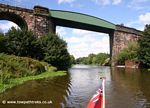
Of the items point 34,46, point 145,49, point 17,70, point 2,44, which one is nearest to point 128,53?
point 145,49

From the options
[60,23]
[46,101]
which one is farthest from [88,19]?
[46,101]

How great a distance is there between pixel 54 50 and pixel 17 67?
20353 mm

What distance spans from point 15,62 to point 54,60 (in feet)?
63.1

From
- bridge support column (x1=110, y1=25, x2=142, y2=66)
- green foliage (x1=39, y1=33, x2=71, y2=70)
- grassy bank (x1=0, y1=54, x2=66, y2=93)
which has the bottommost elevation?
grassy bank (x1=0, y1=54, x2=66, y2=93)

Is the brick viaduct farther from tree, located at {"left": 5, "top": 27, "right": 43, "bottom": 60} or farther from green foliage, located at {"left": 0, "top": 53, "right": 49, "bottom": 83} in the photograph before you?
green foliage, located at {"left": 0, "top": 53, "right": 49, "bottom": 83}

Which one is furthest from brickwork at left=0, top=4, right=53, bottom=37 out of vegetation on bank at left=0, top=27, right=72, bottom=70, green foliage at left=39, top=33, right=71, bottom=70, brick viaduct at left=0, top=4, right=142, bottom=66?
green foliage at left=39, top=33, right=71, bottom=70

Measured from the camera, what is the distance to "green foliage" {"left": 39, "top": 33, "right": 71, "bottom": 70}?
49.3 meters

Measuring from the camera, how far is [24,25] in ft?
205

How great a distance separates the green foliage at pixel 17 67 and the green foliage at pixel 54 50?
42.5ft

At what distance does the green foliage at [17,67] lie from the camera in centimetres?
2653

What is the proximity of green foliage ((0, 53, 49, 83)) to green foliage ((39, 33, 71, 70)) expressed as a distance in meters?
13.0

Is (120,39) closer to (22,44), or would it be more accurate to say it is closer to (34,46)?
(34,46)

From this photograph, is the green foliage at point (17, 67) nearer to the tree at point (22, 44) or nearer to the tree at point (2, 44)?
the tree at point (2, 44)

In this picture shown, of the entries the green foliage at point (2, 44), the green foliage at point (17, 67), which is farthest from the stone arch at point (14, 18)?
the green foliage at point (17, 67)
